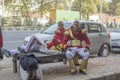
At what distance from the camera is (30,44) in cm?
908

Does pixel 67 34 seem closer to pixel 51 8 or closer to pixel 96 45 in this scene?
pixel 96 45

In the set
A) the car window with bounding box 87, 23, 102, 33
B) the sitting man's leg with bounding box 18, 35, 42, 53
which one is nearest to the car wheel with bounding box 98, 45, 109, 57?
the car window with bounding box 87, 23, 102, 33

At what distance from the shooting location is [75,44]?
948 centimetres

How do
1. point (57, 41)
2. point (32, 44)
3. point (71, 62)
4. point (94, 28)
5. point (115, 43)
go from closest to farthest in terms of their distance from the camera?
1. point (71, 62)
2. point (32, 44)
3. point (57, 41)
4. point (94, 28)
5. point (115, 43)

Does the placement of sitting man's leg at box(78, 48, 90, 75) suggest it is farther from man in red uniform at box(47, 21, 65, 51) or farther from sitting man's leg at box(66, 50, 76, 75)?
man in red uniform at box(47, 21, 65, 51)

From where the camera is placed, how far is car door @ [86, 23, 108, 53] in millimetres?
14406

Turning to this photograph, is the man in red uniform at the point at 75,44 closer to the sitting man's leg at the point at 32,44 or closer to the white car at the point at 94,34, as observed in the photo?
the sitting man's leg at the point at 32,44

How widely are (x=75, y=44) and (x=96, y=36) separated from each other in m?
5.19

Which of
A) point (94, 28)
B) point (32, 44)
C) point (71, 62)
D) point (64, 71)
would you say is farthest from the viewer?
point (94, 28)

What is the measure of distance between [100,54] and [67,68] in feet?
16.3

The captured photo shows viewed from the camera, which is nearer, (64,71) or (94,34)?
(64,71)

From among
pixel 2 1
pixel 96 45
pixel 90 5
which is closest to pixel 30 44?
pixel 96 45

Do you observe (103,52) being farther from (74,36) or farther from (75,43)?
(74,36)

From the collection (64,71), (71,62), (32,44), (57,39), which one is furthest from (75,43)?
(57,39)
